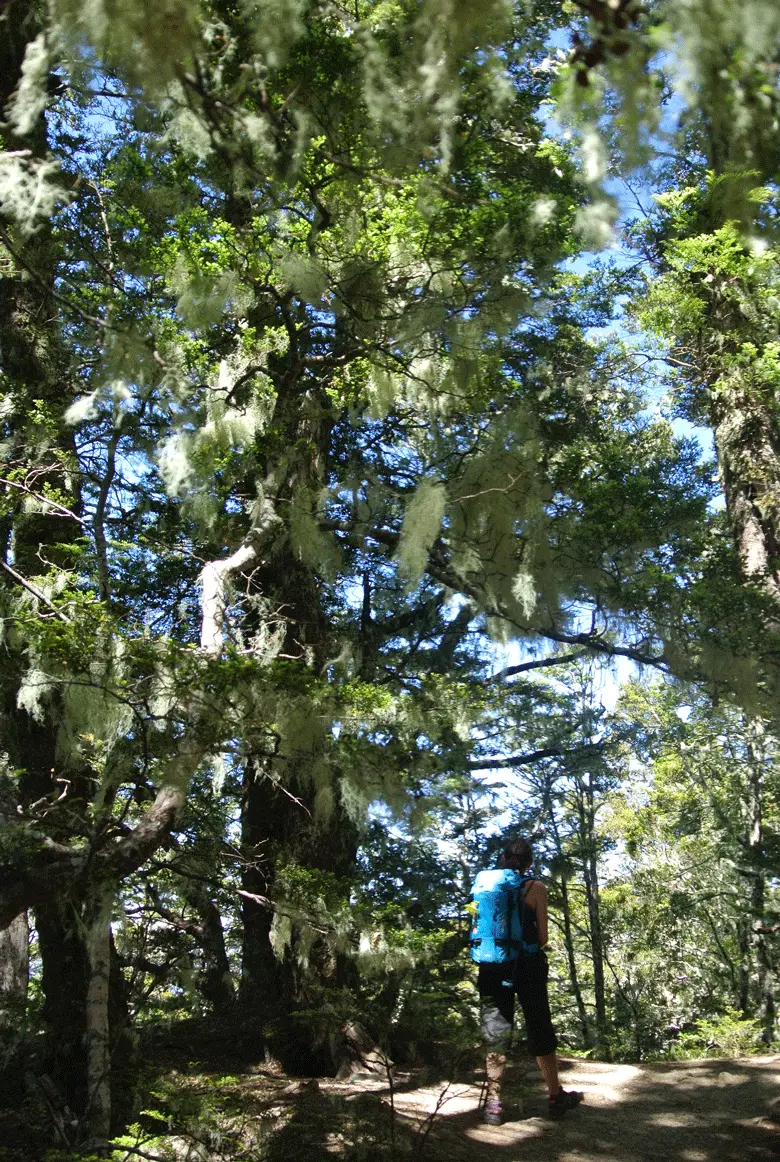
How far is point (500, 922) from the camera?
4.61m

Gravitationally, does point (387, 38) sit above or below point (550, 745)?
above

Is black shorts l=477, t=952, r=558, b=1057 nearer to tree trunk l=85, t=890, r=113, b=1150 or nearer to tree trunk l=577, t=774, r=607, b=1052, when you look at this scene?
tree trunk l=85, t=890, r=113, b=1150

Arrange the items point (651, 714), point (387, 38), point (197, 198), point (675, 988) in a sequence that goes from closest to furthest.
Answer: point (387, 38) < point (197, 198) < point (675, 988) < point (651, 714)

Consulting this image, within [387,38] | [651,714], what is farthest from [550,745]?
[387,38]

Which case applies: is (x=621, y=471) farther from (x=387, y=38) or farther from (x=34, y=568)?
(x=34, y=568)

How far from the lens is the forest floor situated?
396 cm

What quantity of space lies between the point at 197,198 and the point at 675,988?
11571 millimetres

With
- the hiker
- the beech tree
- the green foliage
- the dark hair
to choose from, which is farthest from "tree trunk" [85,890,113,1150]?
the green foliage

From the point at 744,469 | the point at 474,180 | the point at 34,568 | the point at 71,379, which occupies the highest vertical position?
the point at 474,180

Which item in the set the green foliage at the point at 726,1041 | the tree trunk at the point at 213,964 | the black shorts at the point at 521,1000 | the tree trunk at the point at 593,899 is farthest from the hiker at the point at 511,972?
the tree trunk at the point at 593,899

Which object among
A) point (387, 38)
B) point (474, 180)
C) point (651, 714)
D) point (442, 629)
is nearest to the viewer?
point (387, 38)

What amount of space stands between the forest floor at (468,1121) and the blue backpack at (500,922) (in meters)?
0.56

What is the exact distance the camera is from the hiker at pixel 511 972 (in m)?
4.53

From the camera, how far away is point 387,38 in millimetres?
4531
